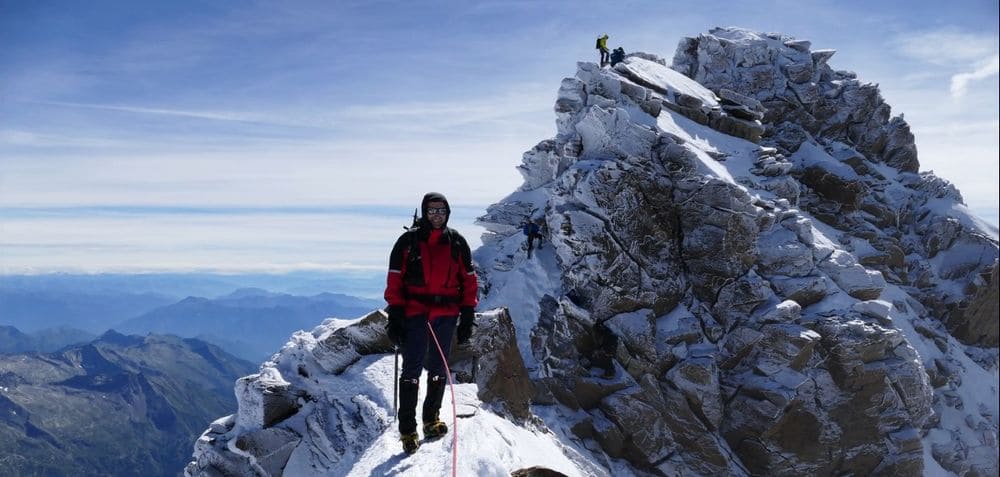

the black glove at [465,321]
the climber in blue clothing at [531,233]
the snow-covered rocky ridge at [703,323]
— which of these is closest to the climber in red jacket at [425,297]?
the black glove at [465,321]

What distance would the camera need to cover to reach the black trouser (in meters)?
10.2

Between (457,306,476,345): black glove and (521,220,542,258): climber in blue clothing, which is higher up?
(521,220,542,258): climber in blue clothing

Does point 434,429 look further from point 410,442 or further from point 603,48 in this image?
point 603,48

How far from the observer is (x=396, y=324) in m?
10.2

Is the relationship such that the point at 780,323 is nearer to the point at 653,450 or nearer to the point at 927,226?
the point at 653,450

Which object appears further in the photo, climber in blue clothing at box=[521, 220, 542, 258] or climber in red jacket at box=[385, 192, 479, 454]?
climber in blue clothing at box=[521, 220, 542, 258]

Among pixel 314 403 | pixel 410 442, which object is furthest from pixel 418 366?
pixel 314 403

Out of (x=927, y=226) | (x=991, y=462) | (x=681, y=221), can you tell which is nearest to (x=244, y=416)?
(x=681, y=221)

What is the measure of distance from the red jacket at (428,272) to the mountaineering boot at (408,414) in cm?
131

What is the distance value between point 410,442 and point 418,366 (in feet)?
4.40

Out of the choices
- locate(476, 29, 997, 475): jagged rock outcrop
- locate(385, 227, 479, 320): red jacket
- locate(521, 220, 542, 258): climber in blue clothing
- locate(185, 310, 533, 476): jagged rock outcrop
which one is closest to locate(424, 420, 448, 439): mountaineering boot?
locate(385, 227, 479, 320): red jacket

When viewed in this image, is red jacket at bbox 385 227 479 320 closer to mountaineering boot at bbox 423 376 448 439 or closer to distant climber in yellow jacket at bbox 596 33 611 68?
mountaineering boot at bbox 423 376 448 439

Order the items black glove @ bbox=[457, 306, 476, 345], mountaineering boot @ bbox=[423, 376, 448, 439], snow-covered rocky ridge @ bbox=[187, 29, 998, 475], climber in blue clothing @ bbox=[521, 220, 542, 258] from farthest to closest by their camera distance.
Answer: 1. climber in blue clothing @ bbox=[521, 220, 542, 258]
2. snow-covered rocky ridge @ bbox=[187, 29, 998, 475]
3. black glove @ bbox=[457, 306, 476, 345]
4. mountaineering boot @ bbox=[423, 376, 448, 439]

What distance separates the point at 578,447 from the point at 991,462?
30.4m
